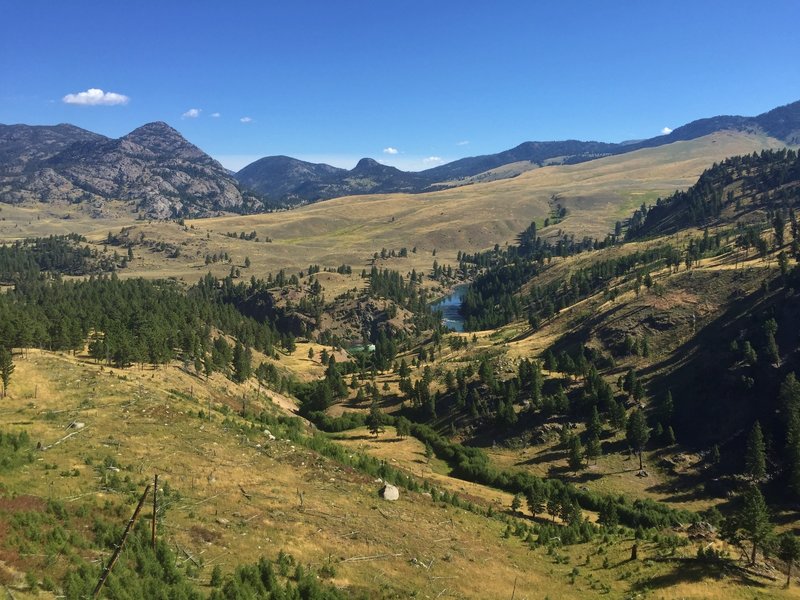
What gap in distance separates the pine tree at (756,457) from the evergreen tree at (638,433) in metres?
17.6

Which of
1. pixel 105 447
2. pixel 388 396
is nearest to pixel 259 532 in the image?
pixel 105 447

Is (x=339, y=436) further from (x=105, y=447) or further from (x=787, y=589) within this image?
(x=787, y=589)

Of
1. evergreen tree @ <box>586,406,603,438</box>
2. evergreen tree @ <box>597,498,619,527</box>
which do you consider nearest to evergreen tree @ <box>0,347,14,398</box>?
evergreen tree @ <box>597,498,619,527</box>

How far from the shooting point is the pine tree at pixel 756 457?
93438 mm

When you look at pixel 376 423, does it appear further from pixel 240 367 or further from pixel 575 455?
pixel 575 455

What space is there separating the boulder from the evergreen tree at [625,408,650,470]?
6199cm

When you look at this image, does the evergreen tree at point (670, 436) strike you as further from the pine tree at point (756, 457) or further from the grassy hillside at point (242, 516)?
the grassy hillside at point (242, 516)

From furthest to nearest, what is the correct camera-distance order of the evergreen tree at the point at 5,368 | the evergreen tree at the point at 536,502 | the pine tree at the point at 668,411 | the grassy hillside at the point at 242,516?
the pine tree at the point at 668,411, the evergreen tree at the point at 536,502, the evergreen tree at the point at 5,368, the grassy hillside at the point at 242,516

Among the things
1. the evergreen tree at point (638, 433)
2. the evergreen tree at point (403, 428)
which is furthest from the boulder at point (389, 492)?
the evergreen tree at point (638, 433)

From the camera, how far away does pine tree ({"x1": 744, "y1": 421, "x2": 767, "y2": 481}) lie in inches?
3679

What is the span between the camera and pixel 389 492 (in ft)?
223

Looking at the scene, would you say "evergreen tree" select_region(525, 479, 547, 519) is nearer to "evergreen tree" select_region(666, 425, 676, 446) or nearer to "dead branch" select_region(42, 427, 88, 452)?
"evergreen tree" select_region(666, 425, 676, 446)

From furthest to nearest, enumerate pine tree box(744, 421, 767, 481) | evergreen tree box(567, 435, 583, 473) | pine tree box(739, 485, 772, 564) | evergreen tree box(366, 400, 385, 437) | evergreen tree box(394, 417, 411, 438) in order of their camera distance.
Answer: evergreen tree box(366, 400, 385, 437) → evergreen tree box(394, 417, 411, 438) → evergreen tree box(567, 435, 583, 473) → pine tree box(744, 421, 767, 481) → pine tree box(739, 485, 772, 564)

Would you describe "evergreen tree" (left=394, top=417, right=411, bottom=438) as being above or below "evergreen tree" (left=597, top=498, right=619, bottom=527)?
above
